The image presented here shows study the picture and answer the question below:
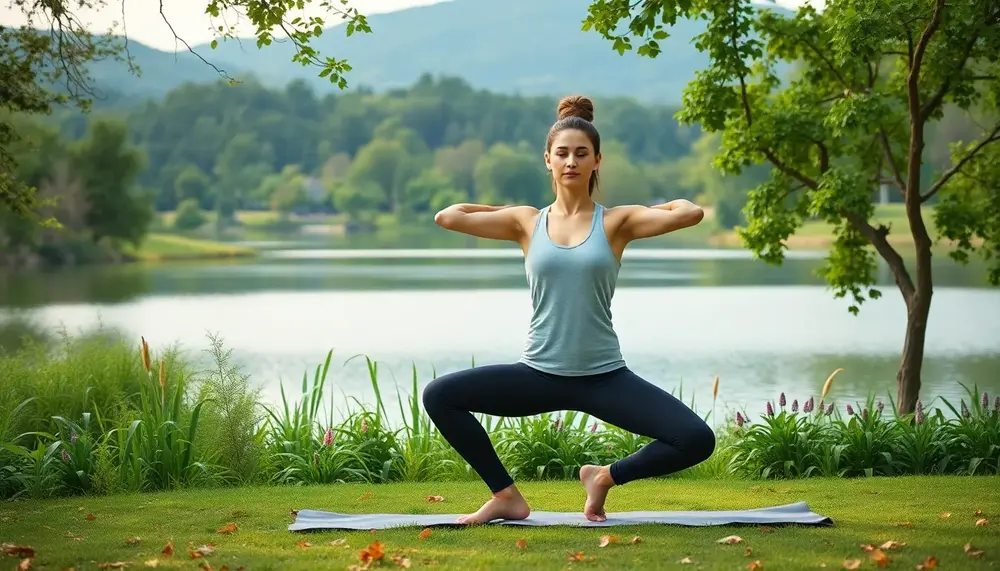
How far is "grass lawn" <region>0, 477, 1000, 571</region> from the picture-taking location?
4.27m

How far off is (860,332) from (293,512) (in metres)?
18.8

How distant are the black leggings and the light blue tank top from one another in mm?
68

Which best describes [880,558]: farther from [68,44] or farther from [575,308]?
[68,44]

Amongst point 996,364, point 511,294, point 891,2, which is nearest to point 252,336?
point 511,294

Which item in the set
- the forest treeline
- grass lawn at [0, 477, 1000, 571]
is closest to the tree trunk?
grass lawn at [0, 477, 1000, 571]

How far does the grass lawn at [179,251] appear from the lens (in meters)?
58.5

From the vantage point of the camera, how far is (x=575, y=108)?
5.08m

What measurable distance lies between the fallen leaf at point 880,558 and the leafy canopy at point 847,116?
154 inches

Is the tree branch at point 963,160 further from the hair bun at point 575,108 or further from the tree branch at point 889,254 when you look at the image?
the hair bun at point 575,108

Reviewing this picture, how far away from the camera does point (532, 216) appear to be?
4.96 metres

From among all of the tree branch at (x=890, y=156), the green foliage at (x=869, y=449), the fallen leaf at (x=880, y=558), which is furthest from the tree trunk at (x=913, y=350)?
the fallen leaf at (x=880, y=558)

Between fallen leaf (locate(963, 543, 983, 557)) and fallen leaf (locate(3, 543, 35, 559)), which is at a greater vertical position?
fallen leaf (locate(963, 543, 983, 557))

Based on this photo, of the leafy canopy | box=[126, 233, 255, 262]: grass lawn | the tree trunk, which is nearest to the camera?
the leafy canopy

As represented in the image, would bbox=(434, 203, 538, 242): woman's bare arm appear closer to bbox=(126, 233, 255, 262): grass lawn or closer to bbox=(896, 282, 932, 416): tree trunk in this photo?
bbox=(896, 282, 932, 416): tree trunk
